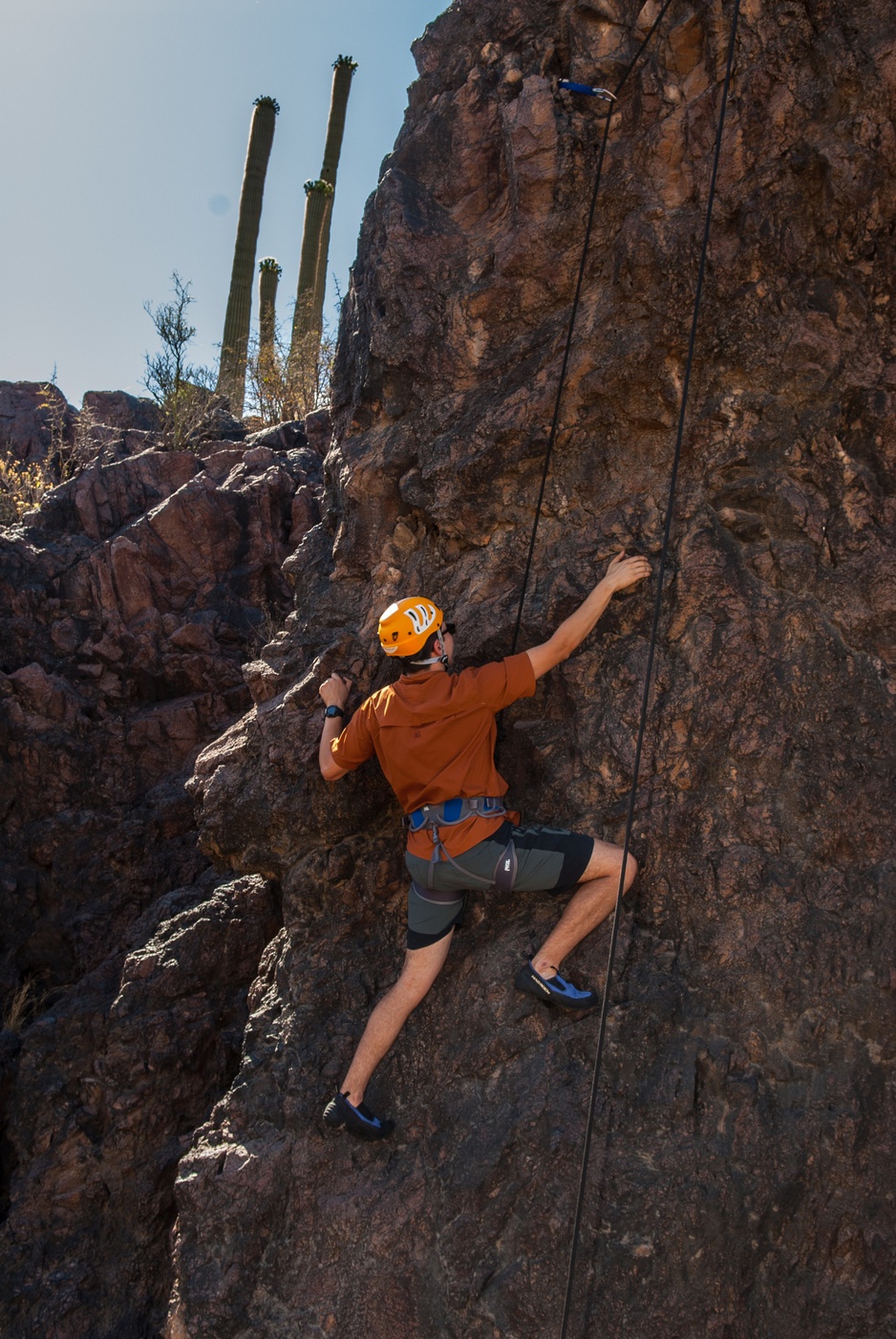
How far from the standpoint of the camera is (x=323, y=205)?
15328mm

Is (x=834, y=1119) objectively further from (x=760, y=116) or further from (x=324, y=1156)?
(x=760, y=116)

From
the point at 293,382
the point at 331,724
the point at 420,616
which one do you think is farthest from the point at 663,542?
the point at 293,382

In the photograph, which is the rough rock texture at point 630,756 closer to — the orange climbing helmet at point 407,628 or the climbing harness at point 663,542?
the climbing harness at point 663,542

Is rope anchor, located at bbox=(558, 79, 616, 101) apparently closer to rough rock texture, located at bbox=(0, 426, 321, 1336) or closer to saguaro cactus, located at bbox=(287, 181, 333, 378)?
rough rock texture, located at bbox=(0, 426, 321, 1336)

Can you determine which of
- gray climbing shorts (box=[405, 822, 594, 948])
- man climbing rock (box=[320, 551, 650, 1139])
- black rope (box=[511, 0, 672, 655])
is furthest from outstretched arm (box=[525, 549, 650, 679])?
gray climbing shorts (box=[405, 822, 594, 948])

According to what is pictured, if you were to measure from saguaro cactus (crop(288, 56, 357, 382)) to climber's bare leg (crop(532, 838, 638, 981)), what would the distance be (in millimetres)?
12646

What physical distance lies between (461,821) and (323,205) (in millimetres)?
13940

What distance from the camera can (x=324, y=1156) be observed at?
4.08 metres

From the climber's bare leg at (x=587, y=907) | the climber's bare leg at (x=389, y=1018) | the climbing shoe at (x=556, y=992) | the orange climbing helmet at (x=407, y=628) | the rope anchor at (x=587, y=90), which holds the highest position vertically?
the rope anchor at (x=587, y=90)

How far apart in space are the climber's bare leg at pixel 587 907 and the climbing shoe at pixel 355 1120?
2.91 ft

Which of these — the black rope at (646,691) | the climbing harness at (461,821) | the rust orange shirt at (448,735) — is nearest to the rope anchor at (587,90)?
the black rope at (646,691)

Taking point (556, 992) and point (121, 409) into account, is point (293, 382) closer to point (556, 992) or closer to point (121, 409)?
point (121, 409)

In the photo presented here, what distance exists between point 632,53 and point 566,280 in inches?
40.5

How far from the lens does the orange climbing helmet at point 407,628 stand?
154 inches
